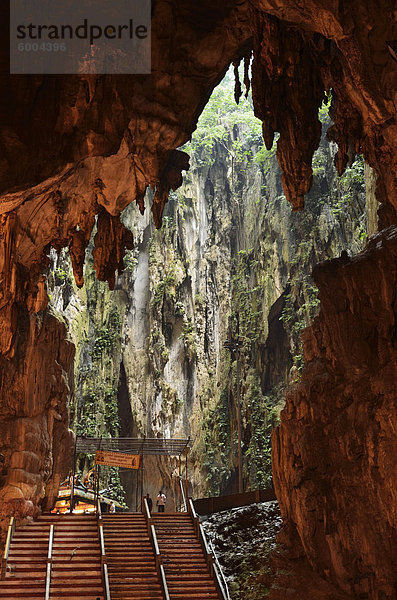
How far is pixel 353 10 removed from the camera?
8.87 m

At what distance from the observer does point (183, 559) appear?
13.3 metres

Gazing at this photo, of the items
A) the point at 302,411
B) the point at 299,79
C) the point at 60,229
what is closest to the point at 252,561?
the point at 302,411

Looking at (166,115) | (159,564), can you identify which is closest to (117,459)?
(159,564)

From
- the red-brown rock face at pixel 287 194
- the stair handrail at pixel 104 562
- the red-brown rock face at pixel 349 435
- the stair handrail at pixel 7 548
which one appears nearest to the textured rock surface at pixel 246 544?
the red-brown rock face at pixel 349 435

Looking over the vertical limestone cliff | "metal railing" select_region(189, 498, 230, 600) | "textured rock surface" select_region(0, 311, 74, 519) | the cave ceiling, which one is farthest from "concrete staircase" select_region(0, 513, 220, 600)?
the vertical limestone cliff

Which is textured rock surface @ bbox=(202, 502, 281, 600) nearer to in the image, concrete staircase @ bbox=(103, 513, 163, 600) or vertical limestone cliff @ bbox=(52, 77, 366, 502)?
concrete staircase @ bbox=(103, 513, 163, 600)

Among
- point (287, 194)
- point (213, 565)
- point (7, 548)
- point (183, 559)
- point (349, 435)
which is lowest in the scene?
point (213, 565)

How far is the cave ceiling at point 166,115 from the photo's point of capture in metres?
8.90

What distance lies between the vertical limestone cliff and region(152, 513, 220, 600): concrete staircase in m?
9.54

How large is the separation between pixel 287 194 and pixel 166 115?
9.89 feet

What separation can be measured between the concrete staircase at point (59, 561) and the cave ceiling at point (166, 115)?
4416 millimetres

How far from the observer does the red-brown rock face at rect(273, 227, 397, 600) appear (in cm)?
1323

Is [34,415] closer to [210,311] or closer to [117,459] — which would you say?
[117,459]

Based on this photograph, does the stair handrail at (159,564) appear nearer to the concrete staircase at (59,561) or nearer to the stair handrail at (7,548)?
the concrete staircase at (59,561)
